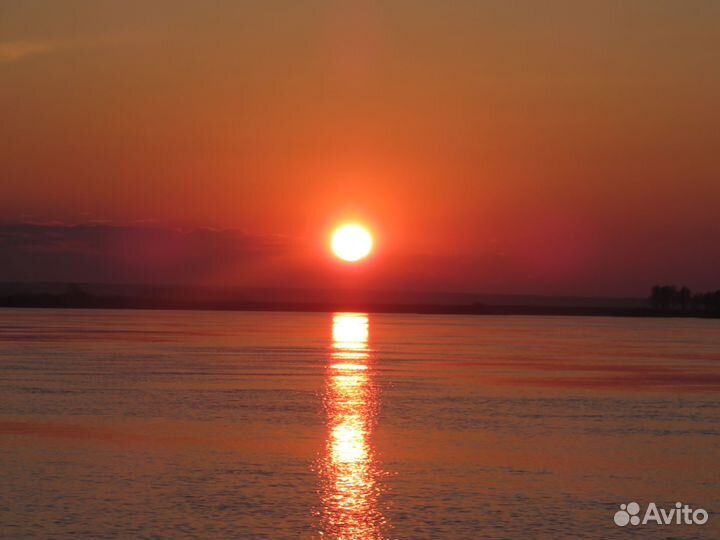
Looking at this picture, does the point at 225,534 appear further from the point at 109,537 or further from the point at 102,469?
the point at 102,469

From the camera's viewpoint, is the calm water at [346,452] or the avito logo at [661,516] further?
the avito logo at [661,516]

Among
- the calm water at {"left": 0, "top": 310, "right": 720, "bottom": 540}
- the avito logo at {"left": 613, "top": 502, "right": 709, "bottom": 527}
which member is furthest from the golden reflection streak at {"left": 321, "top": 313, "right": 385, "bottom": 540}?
the avito logo at {"left": 613, "top": 502, "right": 709, "bottom": 527}

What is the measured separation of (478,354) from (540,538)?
55601 millimetres

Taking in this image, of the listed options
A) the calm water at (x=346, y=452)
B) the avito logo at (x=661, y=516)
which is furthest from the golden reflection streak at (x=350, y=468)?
the avito logo at (x=661, y=516)

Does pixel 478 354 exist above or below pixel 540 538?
above

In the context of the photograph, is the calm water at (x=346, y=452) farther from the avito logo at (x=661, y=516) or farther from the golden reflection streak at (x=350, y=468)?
the avito logo at (x=661, y=516)

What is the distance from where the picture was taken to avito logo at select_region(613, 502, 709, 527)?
2027 cm

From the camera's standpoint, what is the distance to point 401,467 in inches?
1001

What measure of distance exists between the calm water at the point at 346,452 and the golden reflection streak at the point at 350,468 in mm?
72

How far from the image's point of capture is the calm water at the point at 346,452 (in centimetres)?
2000

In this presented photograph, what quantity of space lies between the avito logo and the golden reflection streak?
4.57 meters

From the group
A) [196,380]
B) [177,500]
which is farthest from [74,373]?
[177,500]

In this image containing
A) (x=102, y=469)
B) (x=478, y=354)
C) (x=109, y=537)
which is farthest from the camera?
(x=478, y=354)

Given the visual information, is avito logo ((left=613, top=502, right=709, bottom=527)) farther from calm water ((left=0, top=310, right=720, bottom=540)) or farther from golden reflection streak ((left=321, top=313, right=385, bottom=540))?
golden reflection streak ((left=321, top=313, right=385, bottom=540))
